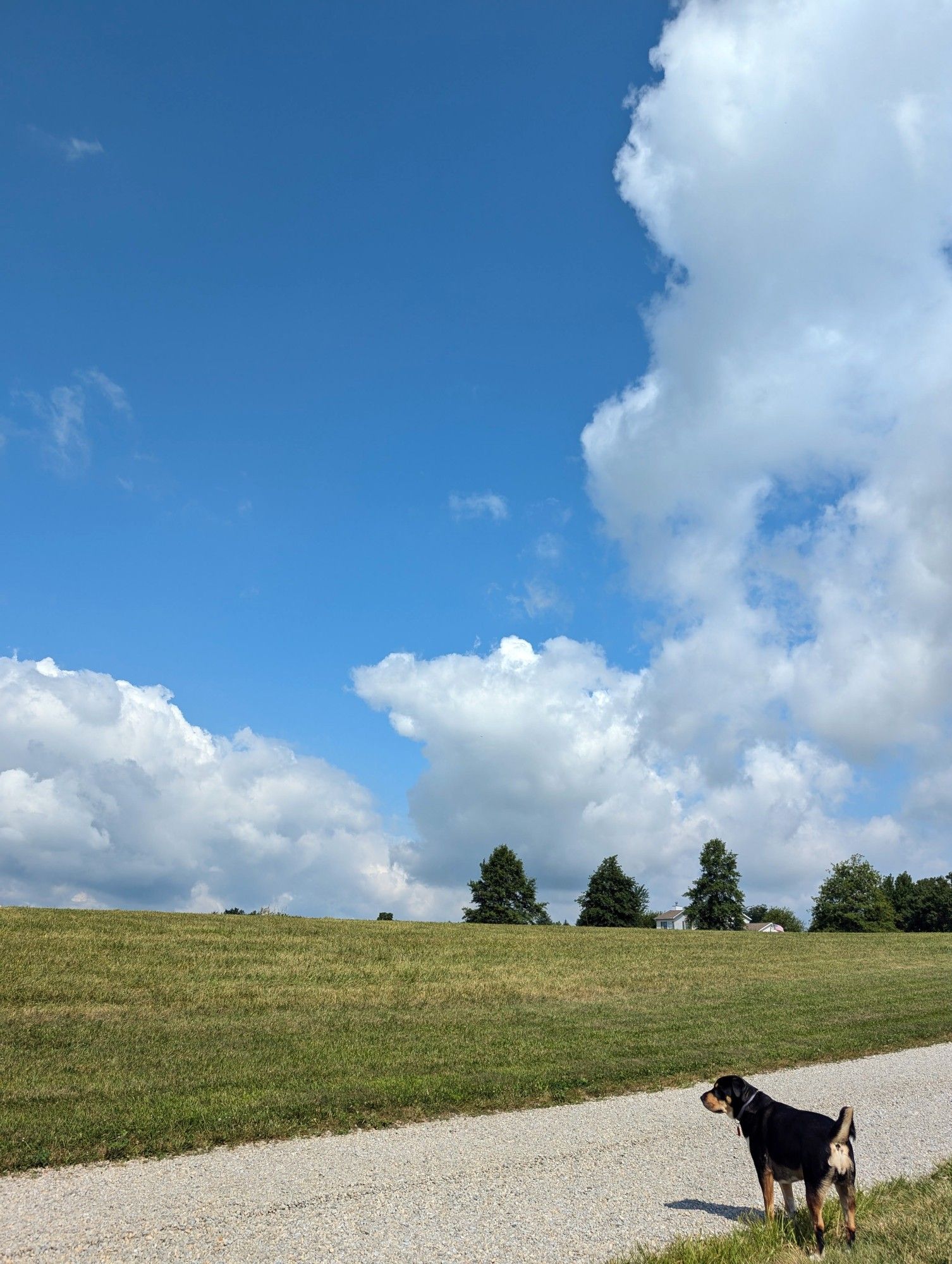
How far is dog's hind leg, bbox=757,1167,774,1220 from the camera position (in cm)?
748

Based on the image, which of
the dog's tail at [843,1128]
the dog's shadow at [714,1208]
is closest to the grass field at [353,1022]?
the dog's shadow at [714,1208]

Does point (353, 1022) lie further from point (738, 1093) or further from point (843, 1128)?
point (843, 1128)

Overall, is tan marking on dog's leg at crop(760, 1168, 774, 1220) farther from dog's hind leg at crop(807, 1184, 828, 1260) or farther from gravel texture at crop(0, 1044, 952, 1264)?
dog's hind leg at crop(807, 1184, 828, 1260)

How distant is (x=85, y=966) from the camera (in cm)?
2736

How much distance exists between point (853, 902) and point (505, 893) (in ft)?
135

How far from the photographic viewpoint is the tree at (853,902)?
3804 inches

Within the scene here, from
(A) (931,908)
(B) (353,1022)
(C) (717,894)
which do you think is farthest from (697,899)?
(B) (353,1022)

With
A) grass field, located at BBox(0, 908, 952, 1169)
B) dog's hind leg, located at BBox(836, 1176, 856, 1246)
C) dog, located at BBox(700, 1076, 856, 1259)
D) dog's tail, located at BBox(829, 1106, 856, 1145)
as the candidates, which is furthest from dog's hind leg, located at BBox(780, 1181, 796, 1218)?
grass field, located at BBox(0, 908, 952, 1169)

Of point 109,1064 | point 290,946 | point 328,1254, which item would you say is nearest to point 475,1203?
point 328,1254

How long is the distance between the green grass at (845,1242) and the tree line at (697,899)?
283 feet

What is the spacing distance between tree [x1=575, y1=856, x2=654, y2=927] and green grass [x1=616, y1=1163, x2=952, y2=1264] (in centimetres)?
9163

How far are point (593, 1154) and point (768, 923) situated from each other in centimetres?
16116

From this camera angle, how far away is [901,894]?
116562mm

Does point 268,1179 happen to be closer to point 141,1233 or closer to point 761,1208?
point 141,1233
